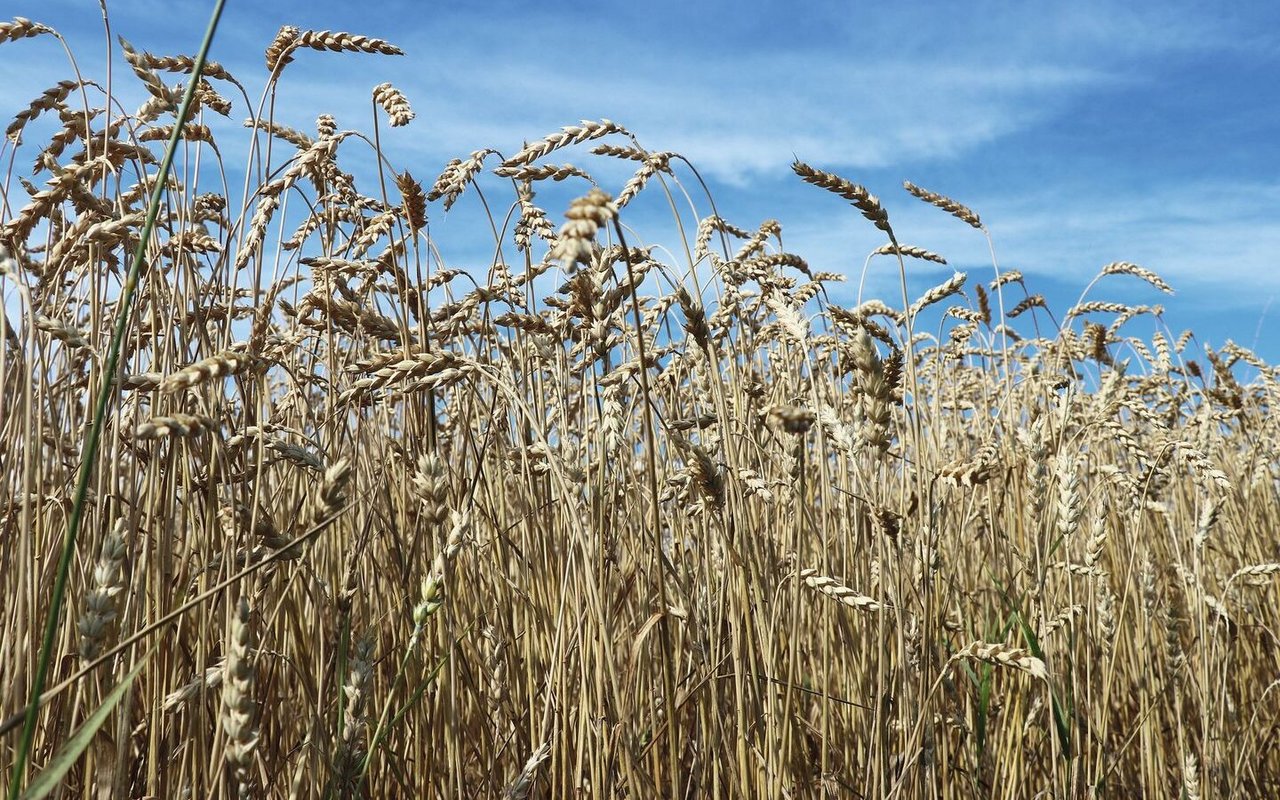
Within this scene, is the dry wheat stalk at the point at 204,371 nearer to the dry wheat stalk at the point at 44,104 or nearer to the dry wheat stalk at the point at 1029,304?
the dry wheat stalk at the point at 44,104

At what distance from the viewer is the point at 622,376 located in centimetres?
178

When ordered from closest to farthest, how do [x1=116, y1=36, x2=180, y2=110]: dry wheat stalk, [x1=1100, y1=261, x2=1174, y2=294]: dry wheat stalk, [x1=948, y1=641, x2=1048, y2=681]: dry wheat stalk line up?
1. [x1=948, y1=641, x2=1048, y2=681]: dry wheat stalk
2. [x1=116, y1=36, x2=180, y2=110]: dry wheat stalk
3. [x1=1100, y1=261, x2=1174, y2=294]: dry wheat stalk

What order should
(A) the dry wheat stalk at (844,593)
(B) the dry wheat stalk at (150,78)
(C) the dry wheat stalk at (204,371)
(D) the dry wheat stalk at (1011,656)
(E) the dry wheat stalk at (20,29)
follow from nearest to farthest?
(C) the dry wheat stalk at (204,371)
(D) the dry wheat stalk at (1011,656)
(A) the dry wheat stalk at (844,593)
(B) the dry wheat stalk at (150,78)
(E) the dry wheat stalk at (20,29)

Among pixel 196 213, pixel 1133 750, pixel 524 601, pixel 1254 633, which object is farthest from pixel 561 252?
pixel 1254 633

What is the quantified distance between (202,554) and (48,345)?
0.56 metres

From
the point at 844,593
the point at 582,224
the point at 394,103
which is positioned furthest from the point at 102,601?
the point at 394,103

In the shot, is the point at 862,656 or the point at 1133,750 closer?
the point at 862,656

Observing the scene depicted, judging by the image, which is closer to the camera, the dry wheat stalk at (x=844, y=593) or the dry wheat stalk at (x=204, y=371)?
the dry wheat stalk at (x=204, y=371)

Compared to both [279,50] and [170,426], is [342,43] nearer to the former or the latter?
[279,50]

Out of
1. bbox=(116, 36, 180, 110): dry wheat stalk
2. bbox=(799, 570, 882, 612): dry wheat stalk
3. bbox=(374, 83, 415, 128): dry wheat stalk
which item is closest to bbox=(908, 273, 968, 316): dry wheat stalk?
bbox=(799, 570, 882, 612): dry wheat stalk

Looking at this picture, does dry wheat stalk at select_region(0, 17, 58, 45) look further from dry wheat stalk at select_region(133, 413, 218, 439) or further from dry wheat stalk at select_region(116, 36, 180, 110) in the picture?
dry wheat stalk at select_region(133, 413, 218, 439)

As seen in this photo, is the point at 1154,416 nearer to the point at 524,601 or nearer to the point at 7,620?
the point at 524,601

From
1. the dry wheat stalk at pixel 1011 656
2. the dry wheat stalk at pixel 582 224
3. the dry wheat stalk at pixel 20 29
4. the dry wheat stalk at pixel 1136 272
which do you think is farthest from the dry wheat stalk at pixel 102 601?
the dry wheat stalk at pixel 1136 272

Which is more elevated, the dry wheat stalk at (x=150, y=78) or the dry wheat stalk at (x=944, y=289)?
the dry wheat stalk at (x=150, y=78)
